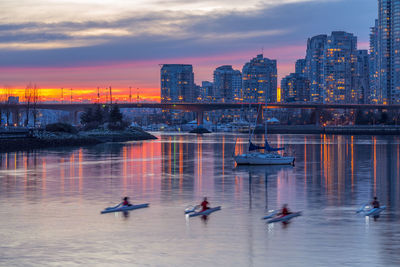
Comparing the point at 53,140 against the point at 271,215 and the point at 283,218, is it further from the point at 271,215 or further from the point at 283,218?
the point at 283,218

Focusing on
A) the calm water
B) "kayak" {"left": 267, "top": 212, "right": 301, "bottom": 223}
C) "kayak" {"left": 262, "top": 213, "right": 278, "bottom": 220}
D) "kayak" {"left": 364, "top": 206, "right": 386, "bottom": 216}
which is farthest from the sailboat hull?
"kayak" {"left": 267, "top": 212, "right": 301, "bottom": 223}

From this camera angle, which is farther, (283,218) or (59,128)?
(59,128)

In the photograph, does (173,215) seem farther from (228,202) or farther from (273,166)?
(273,166)

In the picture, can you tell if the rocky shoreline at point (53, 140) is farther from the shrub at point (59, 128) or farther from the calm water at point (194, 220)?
the calm water at point (194, 220)

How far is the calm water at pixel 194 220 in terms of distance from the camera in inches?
1014

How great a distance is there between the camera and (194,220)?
34031 mm

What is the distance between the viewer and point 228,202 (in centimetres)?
4103

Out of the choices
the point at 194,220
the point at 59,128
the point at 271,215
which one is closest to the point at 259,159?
the point at 271,215

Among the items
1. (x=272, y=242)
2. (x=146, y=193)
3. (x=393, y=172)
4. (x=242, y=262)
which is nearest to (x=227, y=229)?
(x=272, y=242)

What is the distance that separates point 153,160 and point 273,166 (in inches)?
735

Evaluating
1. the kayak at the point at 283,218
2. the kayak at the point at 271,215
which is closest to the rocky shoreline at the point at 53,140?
the kayak at the point at 271,215

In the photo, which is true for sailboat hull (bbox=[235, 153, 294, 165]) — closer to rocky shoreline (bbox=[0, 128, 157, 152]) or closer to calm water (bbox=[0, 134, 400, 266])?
calm water (bbox=[0, 134, 400, 266])

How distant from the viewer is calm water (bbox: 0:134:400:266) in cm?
2577

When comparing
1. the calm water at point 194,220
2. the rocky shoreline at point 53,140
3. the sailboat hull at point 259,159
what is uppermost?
the rocky shoreline at point 53,140
